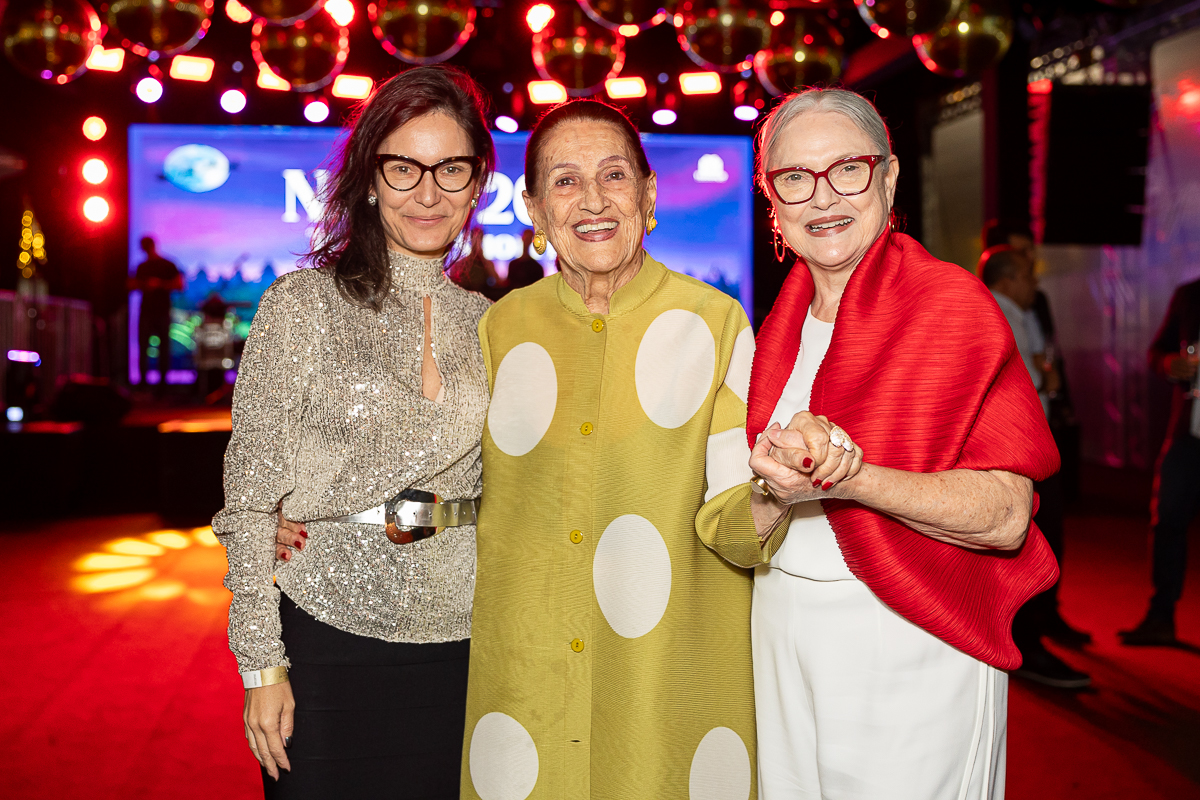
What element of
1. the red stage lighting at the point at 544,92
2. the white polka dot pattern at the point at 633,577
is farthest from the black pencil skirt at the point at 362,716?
the red stage lighting at the point at 544,92

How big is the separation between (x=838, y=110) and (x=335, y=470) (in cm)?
102

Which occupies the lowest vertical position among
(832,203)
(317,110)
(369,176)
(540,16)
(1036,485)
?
(1036,485)

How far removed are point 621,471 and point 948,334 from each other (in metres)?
0.57

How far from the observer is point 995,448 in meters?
1.21

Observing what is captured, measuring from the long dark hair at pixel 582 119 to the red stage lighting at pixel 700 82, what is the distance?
9.00m

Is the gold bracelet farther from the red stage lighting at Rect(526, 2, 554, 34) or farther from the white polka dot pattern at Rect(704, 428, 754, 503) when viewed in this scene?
the red stage lighting at Rect(526, 2, 554, 34)

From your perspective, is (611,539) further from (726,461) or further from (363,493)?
(363,493)

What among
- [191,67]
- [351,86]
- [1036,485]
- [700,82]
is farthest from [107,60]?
[1036,485]

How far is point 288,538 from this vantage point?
5.05ft

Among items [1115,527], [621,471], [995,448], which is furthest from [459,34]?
[1115,527]

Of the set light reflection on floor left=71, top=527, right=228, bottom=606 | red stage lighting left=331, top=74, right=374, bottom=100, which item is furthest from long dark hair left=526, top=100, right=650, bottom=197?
red stage lighting left=331, top=74, right=374, bottom=100

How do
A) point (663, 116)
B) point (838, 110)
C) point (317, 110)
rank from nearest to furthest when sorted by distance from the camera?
point (838, 110)
point (317, 110)
point (663, 116)

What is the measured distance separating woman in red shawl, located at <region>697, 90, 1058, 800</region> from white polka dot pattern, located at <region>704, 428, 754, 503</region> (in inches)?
2.9

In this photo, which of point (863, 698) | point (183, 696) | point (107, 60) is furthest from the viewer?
point (107, 60)
